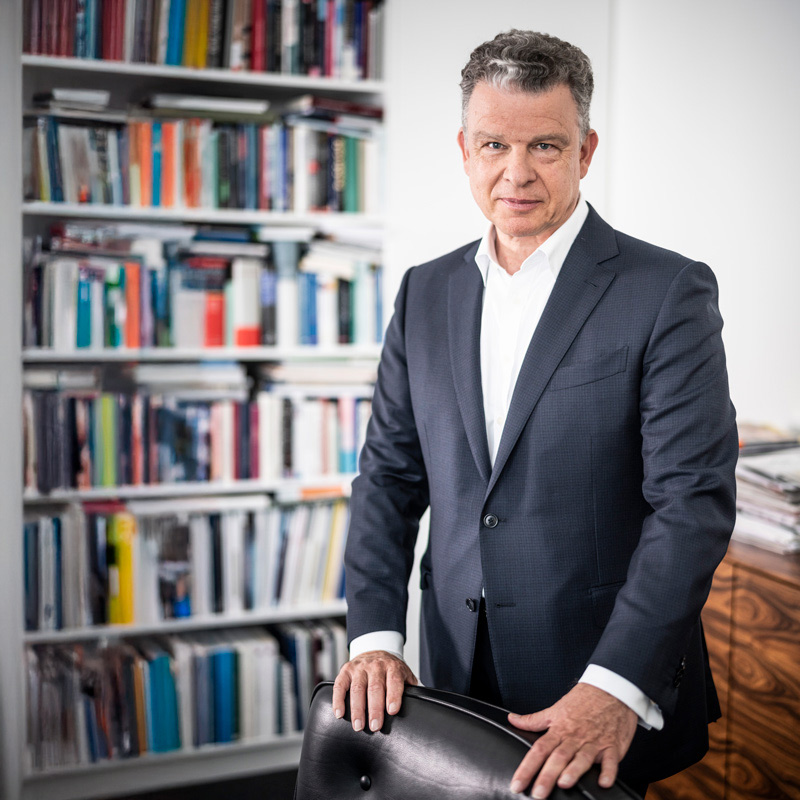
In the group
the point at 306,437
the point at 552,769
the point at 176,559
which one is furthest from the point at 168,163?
the point at 552,769

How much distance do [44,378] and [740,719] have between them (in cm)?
203

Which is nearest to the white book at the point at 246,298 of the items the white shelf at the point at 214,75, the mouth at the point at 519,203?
the white shelf at the point at 214,75

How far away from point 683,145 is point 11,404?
2097mm

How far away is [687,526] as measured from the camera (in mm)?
1118

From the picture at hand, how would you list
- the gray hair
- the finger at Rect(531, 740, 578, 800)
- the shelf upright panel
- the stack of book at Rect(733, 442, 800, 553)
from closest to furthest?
1. the finger at Rect(531, 740, 578, 800)
2. the gray hair
3. the stack of book at Rect(733, 442, 800, 553)
4. the shelf upright panel

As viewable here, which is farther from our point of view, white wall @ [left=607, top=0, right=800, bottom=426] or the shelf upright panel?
white wall @ [left=607, top=0, right=800, bottom=426]

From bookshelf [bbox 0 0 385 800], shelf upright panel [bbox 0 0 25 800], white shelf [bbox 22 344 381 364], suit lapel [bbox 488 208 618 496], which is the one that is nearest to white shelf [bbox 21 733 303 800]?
bookshelf [bbox 0 0 385 800]

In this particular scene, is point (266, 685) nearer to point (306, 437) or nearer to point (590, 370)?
point (306, 437)

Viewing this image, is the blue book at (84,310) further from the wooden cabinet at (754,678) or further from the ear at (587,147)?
the wooden cabinet at (754,678)

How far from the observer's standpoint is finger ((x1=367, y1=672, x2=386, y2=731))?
1039mm

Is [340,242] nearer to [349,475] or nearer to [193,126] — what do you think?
[193,126]

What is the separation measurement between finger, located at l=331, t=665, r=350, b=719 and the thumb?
0.22 metres

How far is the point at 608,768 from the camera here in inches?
37.0

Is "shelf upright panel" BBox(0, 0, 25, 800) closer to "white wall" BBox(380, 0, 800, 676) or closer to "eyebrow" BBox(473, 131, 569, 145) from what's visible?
"white wall" BBox(380, 0, 800, 676)
